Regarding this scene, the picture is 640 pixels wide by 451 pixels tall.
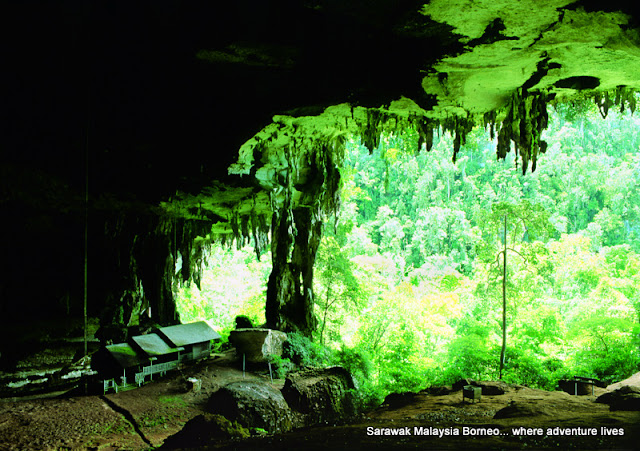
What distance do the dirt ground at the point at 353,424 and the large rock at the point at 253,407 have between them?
28.5 inches

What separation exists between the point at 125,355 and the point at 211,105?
5214 mm

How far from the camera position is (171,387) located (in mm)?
8016

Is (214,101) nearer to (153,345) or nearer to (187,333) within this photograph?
(153,345)

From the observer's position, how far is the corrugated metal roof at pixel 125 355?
24.6 ft

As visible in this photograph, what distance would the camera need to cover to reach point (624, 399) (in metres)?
5.24

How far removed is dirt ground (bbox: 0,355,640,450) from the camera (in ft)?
12.7

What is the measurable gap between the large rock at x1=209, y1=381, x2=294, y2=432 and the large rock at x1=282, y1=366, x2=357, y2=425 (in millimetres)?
431

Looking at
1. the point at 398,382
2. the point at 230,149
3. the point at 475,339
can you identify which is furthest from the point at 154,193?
the point at 475,339

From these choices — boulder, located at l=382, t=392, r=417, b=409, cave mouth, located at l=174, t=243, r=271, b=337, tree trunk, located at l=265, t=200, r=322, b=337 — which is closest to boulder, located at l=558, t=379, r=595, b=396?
boulder, located at l=382, t=392, r=417, b=409

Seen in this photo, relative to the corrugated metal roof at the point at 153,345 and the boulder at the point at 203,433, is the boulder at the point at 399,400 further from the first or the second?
the corrugated metal roof at the point at 153,345

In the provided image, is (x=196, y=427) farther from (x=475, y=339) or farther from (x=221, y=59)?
(x=475, y=339)

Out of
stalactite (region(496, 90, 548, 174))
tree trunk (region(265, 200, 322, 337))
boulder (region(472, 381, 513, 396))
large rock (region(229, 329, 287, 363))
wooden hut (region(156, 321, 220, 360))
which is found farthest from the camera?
tree trunk (region(265, 200, 322, 337))

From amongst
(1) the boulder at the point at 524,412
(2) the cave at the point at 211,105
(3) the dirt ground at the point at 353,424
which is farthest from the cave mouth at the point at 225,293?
(1) the boulder at the point at 524,412

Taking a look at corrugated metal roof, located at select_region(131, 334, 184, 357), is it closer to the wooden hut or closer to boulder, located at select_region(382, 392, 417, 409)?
the wooden hut
